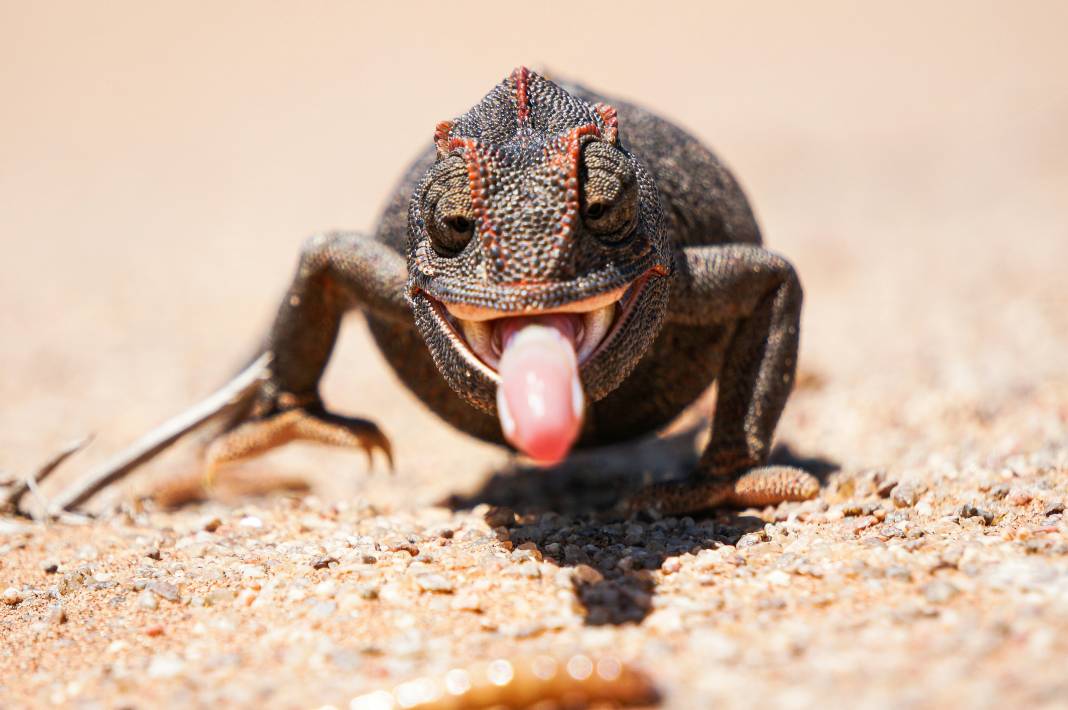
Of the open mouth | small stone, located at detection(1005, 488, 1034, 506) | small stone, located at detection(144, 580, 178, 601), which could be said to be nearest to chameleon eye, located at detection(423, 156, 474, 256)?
the open mouth

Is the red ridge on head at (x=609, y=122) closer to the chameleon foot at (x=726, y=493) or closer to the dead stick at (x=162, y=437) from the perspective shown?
the chameleon foot at (x=726, y=493)

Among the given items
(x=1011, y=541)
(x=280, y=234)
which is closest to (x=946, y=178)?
(x=280, y=234)

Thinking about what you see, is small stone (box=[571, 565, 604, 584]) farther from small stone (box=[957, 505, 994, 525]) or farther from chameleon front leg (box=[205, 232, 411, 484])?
chameleon front leg (box=[205, 232, 411, 484])

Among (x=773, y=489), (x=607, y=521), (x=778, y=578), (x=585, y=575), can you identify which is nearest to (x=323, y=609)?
(x=585, y=575)

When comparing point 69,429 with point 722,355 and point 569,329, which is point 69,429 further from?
point 569,329

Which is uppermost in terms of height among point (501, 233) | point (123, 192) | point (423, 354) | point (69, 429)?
point (123, 192)

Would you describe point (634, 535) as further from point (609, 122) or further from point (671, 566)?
point (609, 122)
